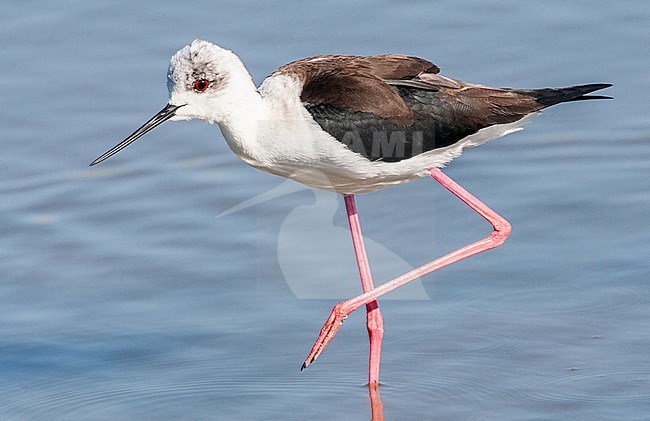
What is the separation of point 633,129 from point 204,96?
3.54 metres

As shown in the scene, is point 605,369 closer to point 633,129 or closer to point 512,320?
point 512,320

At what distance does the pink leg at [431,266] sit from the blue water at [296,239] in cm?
22

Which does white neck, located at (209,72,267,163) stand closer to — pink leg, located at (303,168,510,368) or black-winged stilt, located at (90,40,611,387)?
black-winged stilt, located at (90,40,611,387)

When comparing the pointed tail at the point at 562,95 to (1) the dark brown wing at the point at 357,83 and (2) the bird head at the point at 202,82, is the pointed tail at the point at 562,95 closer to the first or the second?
(1) the dark brown wing at the point at 357,83

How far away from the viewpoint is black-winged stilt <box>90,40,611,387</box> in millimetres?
6637

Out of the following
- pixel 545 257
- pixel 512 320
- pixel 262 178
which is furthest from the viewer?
pixel 262 178

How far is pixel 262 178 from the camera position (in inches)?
354

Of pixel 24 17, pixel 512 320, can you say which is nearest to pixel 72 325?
pixel 512 320

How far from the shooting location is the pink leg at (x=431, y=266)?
700cm

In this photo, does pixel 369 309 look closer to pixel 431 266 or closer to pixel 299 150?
pixel 431 266

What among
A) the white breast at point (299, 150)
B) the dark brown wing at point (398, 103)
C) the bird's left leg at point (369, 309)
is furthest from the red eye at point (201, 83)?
the bird's left leg at point (369, 309)

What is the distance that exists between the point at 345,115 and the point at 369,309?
1201 millimetres

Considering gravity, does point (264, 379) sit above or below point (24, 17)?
below

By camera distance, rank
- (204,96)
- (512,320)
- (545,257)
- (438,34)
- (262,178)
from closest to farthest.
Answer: (204,96), (512,320), (545,257), (262,178), (438,34)
